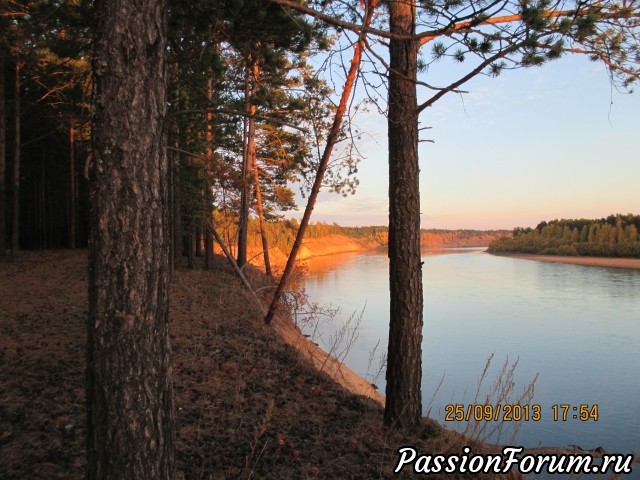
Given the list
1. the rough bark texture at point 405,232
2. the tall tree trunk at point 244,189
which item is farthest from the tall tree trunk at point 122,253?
the tall tree trunk at point 244,189

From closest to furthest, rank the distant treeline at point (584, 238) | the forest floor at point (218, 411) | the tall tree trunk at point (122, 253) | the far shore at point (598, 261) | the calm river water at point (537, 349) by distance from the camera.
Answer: the tall tree trunk at point (122, 253)
the forest floor at point (218, 411)
the calm river water at point (537, 349)
the far shore at point (598, 261)
the distant treeline at point (584, 238)

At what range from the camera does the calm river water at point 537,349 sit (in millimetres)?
7441

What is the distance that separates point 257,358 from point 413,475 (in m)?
3.29

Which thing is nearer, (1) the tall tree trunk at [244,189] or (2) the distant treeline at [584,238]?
(1) the tall tree trunk at [244,189]

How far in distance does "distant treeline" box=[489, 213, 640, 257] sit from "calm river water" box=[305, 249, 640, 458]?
27828 mm

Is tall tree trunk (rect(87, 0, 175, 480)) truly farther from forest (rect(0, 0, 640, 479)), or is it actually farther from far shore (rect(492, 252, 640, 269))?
far shore (rect(492, 252, 640, 269))

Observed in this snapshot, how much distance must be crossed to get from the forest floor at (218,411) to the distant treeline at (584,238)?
49031mm

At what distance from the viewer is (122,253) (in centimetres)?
Answer: 217

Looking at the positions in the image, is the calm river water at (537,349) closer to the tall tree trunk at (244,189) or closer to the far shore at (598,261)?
the tall tree trunk at (244,189)

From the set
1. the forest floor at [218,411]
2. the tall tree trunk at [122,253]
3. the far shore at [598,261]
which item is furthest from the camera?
the far shore at [598,261]

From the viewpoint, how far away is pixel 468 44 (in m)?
4.02

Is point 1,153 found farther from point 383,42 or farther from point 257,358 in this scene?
point 383,42

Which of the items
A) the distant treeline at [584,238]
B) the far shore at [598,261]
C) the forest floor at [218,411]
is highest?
the distant treeline at [584,238]

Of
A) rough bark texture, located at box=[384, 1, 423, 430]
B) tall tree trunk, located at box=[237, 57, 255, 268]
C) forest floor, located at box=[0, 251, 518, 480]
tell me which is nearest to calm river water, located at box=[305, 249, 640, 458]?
rough bark texture, located at box=[384, 1, 423, 430]
